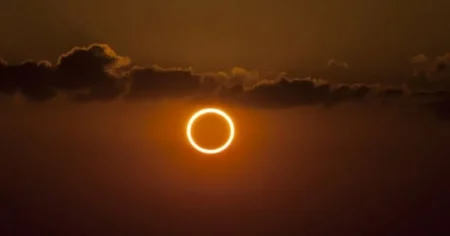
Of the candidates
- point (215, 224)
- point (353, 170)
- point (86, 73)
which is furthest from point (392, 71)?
point (86, 73)

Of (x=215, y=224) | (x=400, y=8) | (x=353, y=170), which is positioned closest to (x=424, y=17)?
(x=400, y=8)

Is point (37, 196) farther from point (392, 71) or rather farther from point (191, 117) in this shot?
point (392, 71)

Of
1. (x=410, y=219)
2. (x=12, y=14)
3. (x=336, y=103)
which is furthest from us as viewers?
(x=410, y=219)

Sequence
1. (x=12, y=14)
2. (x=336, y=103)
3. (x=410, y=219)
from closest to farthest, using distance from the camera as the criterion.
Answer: (x=12, y=14) → (x=336, y=103) → (x=410, y=219)

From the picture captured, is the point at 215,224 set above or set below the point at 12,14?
below

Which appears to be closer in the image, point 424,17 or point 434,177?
point 424,17

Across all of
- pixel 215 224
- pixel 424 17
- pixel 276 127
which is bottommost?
pixel 215 224

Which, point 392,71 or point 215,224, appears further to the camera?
point 215,224

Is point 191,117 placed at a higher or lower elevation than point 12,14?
lower

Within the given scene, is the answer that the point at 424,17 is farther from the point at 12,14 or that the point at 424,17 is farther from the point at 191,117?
the point at 12,14
